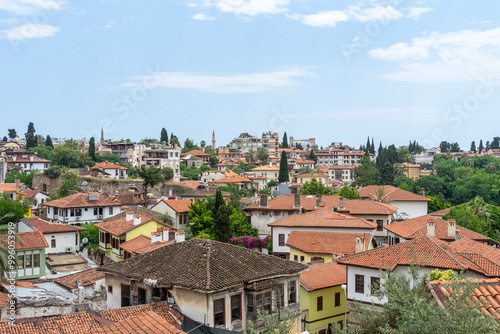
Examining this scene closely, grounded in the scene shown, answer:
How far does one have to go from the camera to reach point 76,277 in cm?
2716

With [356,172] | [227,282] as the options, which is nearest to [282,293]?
[227,282]

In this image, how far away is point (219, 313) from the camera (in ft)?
49.2

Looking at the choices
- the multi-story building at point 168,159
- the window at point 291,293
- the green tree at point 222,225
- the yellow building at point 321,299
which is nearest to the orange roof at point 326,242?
the yellow building at point 321,299

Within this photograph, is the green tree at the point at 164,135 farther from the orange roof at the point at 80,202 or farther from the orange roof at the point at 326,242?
the orange roof at the point at 326,242

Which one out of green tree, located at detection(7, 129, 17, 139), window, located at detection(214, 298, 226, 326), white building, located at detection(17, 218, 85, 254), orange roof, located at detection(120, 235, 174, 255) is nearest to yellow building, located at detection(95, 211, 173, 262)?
orange roof, located at detection(120, 235, 174, 255)

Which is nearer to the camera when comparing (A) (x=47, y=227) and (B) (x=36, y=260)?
(B) (x=36, y=260)

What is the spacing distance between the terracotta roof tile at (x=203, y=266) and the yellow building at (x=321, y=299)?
792cm

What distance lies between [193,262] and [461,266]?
12944 millimetres

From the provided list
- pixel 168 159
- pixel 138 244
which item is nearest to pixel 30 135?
pixel 168 159

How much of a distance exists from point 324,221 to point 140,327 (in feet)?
88.3

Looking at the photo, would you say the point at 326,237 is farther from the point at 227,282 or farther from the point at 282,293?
the point at 227,282

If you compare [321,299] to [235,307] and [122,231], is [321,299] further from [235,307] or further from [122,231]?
[122,231]

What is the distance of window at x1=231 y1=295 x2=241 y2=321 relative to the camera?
1539cm

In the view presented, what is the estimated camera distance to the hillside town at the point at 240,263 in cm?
1111
